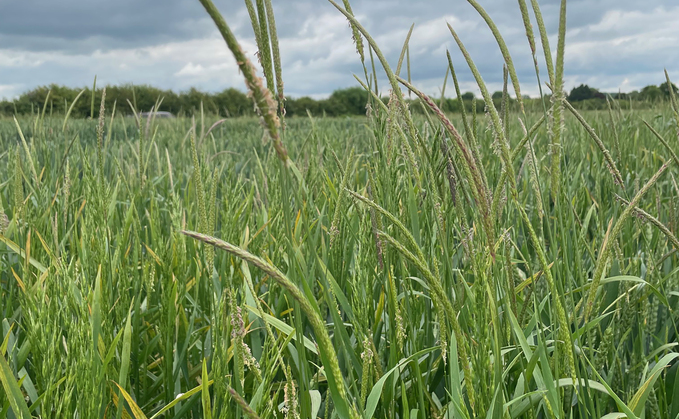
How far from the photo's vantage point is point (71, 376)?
655 mm

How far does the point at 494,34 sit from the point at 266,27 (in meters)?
0.41

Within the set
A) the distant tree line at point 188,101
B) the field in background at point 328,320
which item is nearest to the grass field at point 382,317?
the field in background at point 328,320

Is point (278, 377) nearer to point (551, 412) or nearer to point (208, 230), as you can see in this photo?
point (208, 230)

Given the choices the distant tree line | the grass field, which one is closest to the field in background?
the grass field

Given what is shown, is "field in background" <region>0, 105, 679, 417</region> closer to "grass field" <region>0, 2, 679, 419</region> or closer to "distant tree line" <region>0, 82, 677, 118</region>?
"grass field" <region>0, 2, 679, 419</region>

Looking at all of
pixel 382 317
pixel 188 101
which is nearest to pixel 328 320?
pixel 382 317

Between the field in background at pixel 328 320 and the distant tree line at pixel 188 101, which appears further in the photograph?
the distant tree line at pixel 188 101

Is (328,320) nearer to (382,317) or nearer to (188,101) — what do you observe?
(382,317)

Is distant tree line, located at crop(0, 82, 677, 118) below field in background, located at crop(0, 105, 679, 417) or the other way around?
the other way around

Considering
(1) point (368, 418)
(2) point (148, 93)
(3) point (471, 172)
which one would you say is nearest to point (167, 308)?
(1) point (368, 418)

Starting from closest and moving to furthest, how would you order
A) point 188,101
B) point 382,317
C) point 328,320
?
point 382,317 → point 328,320 → point 188,101

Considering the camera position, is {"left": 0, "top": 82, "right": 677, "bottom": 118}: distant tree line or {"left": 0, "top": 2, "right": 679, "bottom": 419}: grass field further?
{"left": 0, "top": 82, "right": 677, "bottom": 118}: distant tree line

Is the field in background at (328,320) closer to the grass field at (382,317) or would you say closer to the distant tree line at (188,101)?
the grass field at (382,317)

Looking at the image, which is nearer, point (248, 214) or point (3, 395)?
point (3, 395)
